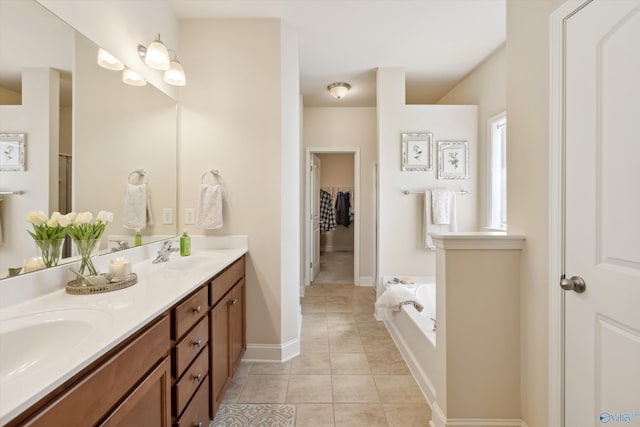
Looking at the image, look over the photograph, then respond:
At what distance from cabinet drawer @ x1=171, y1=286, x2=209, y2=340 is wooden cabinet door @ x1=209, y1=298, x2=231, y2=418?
0.15 m

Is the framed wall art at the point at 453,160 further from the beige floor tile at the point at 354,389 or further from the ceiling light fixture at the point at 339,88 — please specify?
the beige floor tile at the point at 354,389

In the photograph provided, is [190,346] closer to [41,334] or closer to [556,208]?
[41,334]

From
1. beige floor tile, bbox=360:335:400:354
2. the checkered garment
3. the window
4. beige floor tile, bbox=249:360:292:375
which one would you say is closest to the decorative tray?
beige floor tile, bbox=249:360:292:375

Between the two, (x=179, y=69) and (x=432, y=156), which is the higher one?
(x=179, y=69)

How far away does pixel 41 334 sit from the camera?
886mm

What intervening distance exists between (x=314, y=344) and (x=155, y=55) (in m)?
2.48

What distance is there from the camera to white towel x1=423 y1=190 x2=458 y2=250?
3.34 meters

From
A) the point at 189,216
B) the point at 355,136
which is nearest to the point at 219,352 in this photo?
the point at 189,216

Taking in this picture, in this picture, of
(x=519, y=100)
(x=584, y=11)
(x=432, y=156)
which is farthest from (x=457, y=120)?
(x=584, y=11)

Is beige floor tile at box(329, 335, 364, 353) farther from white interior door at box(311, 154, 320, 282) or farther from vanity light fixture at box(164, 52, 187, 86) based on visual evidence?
vanity light fixture at box(164, 52, 187, 86)

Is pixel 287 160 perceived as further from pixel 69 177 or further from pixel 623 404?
pixel 623 404

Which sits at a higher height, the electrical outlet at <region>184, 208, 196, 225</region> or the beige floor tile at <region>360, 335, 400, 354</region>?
the electrical outlet at <region>184, 208, 196, 225</region>

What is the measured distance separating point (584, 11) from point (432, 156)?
7.42 ft

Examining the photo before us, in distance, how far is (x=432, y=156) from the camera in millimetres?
3430
